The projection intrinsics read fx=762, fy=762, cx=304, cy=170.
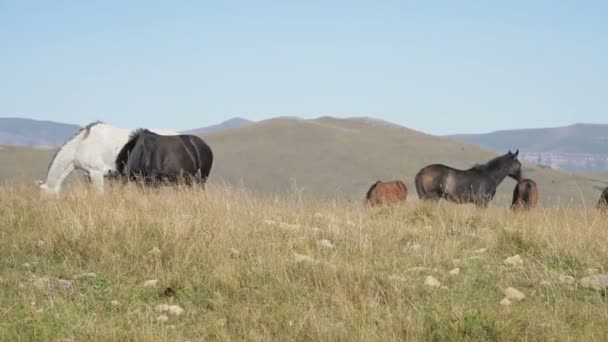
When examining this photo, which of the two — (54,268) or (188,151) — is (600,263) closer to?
(54,268)

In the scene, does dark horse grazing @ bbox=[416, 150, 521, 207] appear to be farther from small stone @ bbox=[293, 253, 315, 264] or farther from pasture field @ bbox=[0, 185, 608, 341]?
small stone @ bbox=[293, 253, 315, 264]

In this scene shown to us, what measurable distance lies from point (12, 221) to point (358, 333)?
514 centimetres

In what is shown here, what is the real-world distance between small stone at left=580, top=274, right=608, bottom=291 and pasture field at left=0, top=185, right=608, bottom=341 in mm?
102

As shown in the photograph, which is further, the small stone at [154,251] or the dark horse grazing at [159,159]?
the dark horse grazing at [159,159]

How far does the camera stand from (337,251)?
7.59 meters

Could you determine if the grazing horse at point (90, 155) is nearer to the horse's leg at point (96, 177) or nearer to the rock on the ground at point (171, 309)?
the horse's leg at point (96, 177)

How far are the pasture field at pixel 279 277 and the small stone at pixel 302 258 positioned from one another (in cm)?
2

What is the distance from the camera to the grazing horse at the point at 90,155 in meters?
15.3

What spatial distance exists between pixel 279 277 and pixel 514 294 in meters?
1.98

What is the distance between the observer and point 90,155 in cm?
1534

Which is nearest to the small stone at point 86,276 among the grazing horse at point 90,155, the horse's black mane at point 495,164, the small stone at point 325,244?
the small stone at point 325,244

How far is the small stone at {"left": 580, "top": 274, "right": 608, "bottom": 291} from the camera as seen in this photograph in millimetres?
6684

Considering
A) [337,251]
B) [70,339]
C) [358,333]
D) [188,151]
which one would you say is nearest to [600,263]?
[337,251]

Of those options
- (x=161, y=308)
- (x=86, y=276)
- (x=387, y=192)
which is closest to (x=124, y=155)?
(x=387, y=192)
